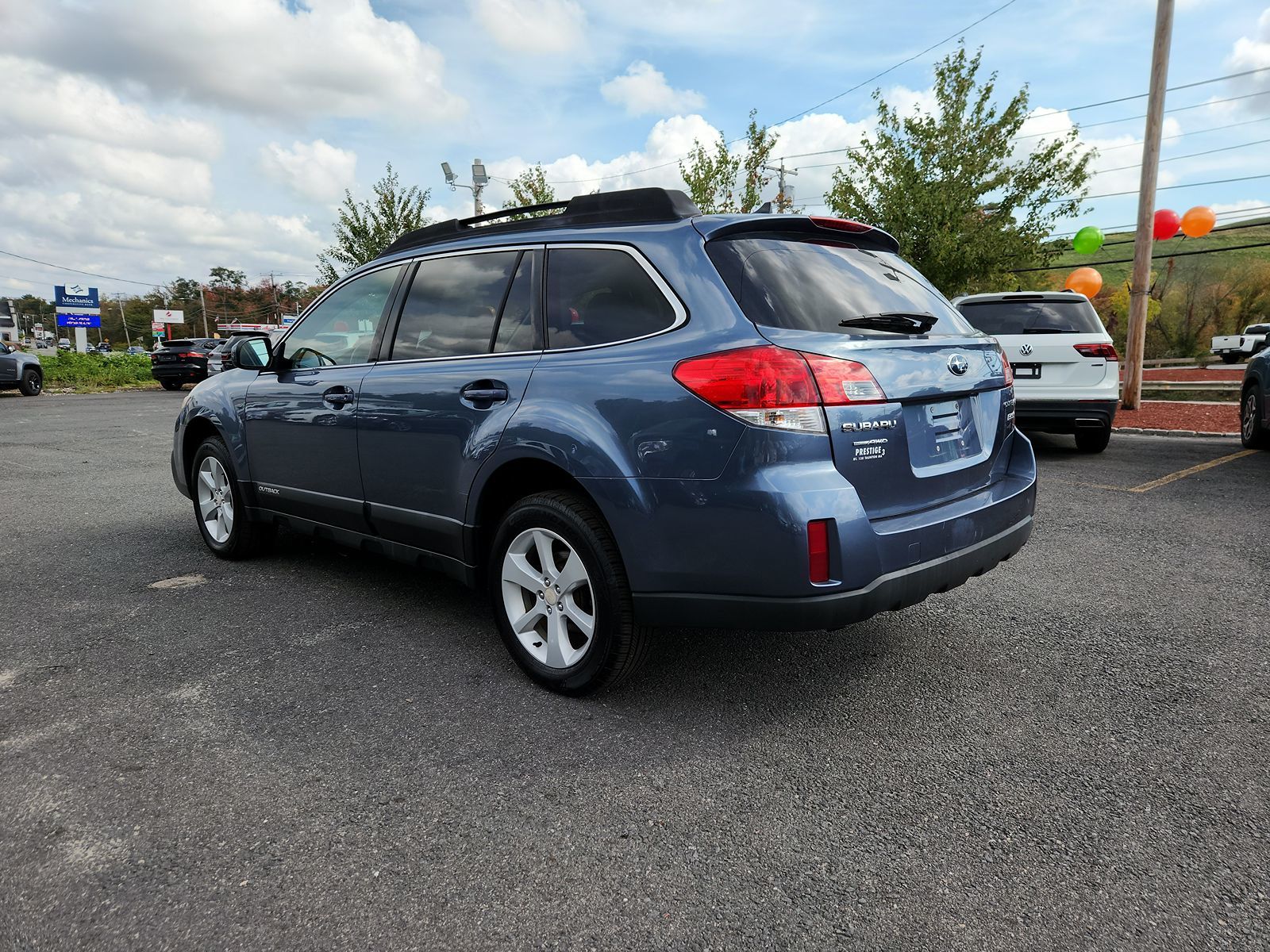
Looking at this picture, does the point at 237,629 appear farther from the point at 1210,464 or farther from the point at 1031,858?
the point at 1210,464

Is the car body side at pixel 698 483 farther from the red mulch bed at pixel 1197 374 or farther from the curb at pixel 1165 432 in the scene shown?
the red mulch bed at pixel 1197 374

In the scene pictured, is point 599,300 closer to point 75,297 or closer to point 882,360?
point 882,360

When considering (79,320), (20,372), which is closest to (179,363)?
(20,372)

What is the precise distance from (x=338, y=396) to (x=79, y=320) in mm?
62664

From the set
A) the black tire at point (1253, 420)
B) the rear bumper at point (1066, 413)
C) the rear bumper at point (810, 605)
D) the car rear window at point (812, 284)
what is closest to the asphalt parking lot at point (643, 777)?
the rear bumper at point (810, 605)

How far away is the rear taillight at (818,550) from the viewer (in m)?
2.56

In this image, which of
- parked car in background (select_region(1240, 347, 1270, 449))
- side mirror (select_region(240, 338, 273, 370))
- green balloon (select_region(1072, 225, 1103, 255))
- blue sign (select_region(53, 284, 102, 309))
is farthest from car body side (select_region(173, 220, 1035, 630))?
blue sign (select_region(53, 284, 102, 309))

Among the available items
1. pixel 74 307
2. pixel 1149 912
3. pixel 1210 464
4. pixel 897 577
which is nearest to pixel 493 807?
pixel 897 577

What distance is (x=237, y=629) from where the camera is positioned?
156 inches

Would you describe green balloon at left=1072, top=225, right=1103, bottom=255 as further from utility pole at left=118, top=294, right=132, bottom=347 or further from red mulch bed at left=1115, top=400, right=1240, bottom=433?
utility pole at left=118, top=294, right=132, bottom=347

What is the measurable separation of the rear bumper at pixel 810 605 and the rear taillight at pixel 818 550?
7cm

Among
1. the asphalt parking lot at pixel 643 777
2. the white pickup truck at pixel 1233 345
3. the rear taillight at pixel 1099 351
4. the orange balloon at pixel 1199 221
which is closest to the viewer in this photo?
the asphalt parking lot at pixel 643 777

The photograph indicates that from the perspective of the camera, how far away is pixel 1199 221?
19.7 m

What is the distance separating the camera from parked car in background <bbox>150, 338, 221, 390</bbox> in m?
26.5
